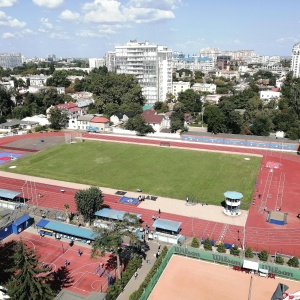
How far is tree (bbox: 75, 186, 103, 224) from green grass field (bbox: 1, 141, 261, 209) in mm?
8866

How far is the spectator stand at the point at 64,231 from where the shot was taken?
2972 centimetres

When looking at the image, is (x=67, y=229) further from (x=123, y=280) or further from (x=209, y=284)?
(x=209, y=284)

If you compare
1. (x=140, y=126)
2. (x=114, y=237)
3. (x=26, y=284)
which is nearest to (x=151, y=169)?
(x=140, y=126)

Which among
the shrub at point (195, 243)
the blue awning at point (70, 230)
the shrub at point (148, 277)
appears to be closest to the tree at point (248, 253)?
the shrub at point (195, 243)

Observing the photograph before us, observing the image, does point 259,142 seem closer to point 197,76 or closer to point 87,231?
point 87,231

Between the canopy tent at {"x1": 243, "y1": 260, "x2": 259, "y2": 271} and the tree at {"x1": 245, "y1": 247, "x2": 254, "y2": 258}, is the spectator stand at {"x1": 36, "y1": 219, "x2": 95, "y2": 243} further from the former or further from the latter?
the tree at {"x1": 245, "y1": 247, "x2": 254, "y2": 258}

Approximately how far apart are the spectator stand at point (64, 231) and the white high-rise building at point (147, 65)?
72542mm

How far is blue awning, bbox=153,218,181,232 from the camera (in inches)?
1181

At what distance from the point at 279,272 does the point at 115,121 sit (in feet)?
197

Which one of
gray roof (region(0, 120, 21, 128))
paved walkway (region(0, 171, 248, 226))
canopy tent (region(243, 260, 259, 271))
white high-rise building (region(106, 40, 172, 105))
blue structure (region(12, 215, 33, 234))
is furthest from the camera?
white high-rise building (region(106, 40, 172, 105))

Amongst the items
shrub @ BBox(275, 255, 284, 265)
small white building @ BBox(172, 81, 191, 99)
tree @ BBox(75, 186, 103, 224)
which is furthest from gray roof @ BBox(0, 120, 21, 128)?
shrub @ BBox(275, 255, 284, 265)

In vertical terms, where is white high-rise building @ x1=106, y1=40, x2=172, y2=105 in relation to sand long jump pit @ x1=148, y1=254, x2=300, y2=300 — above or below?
above

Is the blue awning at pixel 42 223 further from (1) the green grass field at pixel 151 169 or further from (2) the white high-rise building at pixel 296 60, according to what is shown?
(2) the white high-rise building at pixel 296 60

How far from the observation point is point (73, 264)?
26500 mm
